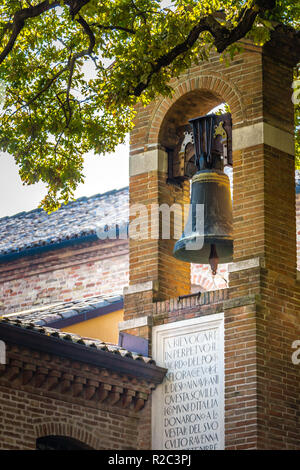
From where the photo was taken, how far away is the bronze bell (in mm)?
15773

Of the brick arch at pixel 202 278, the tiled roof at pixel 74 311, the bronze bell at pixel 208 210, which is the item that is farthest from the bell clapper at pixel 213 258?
the brick arch at pixel 202 278

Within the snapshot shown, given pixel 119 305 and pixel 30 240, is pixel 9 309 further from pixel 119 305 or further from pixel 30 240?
pixel 119 305

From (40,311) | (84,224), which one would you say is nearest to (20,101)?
(40,311)

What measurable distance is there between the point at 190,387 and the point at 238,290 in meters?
1.33

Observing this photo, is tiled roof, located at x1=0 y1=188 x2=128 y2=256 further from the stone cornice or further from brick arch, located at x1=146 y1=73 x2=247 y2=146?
the stone cornice

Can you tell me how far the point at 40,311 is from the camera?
20891mm

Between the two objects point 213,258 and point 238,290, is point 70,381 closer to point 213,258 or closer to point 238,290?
point 238,290

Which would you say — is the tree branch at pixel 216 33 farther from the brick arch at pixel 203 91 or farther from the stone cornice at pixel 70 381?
the stone cornice at pixel 70 381

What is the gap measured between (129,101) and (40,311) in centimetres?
692

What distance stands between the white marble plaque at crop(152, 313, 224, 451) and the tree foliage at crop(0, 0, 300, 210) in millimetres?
2471

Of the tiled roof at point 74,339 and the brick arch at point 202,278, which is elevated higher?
the brick arch at point 202,278

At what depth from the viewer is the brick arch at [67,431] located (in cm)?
1432

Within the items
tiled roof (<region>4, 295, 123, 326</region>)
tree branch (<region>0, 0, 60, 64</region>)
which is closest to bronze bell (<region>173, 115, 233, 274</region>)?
tree branch (<region>0, 0, 60, 64</region>)

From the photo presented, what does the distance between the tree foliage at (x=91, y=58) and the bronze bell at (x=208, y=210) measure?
1016 millimetres
